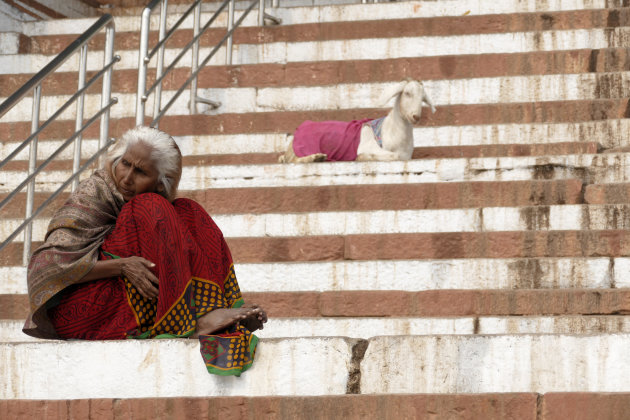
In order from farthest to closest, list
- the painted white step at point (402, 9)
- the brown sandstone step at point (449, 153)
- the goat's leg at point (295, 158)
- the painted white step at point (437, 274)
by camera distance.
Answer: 1. the painted white step at point (402, 9)
2. the goat's leg at point (295, 158)
3. the brown sandstone step at point (449, 153)
4. the painted white step at point (437, 274)

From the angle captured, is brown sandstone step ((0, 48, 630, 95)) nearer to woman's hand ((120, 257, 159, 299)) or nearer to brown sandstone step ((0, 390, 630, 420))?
woman's hand ((120, 257, 159, 299))

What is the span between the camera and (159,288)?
437 centimetres

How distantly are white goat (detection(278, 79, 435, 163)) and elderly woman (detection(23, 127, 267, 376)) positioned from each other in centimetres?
324

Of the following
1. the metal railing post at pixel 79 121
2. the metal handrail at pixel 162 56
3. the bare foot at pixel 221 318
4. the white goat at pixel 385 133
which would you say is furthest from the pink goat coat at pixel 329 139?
the bare foot at pixel 221 318

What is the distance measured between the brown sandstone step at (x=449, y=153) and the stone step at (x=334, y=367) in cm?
358

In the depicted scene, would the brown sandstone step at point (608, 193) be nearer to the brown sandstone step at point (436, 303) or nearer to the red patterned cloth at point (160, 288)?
the brown sandstone step at point (436, 303)

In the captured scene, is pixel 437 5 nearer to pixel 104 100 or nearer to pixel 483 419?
pixel 104 100

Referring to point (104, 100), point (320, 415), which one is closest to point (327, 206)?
point (104, 100)

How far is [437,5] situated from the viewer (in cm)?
986

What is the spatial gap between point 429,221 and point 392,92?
1847mm

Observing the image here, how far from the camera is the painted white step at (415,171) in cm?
707

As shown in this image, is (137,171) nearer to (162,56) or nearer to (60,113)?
(60,113)

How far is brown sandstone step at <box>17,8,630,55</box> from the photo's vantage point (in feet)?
29.9

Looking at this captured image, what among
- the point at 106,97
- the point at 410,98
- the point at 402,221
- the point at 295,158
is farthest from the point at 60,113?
the point at 410,98
